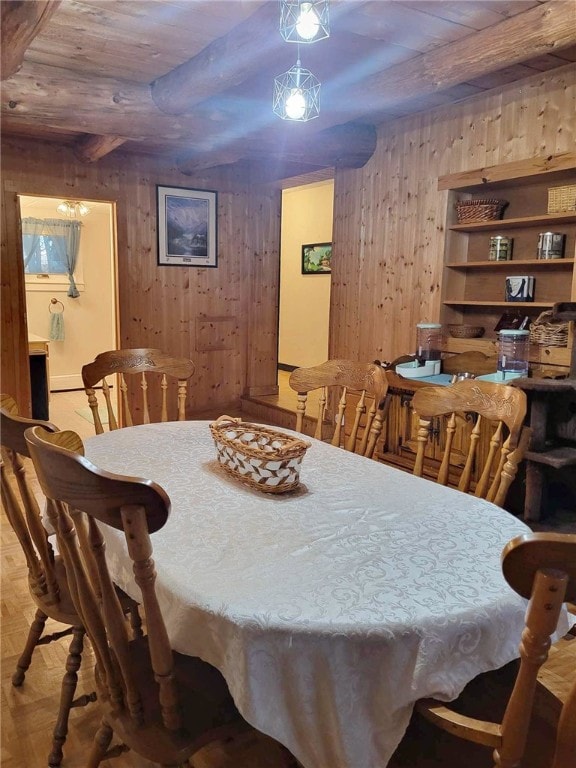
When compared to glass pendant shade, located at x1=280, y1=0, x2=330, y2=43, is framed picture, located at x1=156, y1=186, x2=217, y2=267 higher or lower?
lower

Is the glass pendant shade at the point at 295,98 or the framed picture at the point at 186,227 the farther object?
the framed picture at the point at 186,227

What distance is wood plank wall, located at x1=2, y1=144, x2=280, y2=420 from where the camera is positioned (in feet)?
15.6

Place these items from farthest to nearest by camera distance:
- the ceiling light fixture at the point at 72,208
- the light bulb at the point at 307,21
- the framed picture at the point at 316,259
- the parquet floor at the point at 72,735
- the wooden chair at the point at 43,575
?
1. the framed picture at the point at 316,259
2. the ceiling light fixture at the point at 72,208
3. the light bulb at the point at 307,21
4. the wooden chair at the point at 43,575
5. the parquet floor at the point at 72,735

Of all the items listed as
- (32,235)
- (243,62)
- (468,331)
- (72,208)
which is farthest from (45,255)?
(468,331)

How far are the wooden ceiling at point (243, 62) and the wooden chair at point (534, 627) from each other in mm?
2294

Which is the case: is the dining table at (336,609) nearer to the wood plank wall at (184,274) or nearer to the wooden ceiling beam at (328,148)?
the wooden ceiling beam at (328,148)

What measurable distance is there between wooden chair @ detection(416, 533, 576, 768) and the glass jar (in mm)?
2467

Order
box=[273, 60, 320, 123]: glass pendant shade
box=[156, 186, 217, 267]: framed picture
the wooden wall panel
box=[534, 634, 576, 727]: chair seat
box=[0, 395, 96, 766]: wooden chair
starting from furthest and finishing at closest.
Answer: box=[156, 186, 217, 267]: framed picture → the wooden wall panel → box=[273, 60, 320, 123]: glass pendant shade → box=[534, 634, 576, 727]: chair seat → box=[0, 395, 96, 766]: wooden chair

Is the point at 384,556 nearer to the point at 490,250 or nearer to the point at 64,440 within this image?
the point at 64,440

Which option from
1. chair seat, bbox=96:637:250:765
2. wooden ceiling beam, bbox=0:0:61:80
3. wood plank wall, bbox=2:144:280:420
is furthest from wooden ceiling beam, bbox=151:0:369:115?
chair seat, bbox=96:637:250:765

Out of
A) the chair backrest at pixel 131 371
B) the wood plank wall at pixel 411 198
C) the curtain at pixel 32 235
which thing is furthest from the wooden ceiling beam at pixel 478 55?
the curtain at pixel 32 235

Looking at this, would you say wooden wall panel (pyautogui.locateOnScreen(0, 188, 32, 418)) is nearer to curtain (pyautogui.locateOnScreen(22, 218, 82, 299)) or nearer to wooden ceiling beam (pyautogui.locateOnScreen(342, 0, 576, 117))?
curtain (pyautogui.locateOnScreen(22, 218, 82, 299))

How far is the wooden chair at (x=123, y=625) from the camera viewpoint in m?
0.94

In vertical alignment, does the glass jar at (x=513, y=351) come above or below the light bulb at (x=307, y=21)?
below
